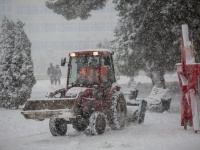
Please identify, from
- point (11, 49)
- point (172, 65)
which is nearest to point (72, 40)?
point (172, 65)

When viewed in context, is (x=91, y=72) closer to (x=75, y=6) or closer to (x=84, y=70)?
(x=84, y=70)

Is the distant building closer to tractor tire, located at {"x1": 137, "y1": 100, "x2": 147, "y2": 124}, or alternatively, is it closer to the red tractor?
tractor tire, located at {"x1": 137, "y1": 100, "x2": 147, "y2": 124}

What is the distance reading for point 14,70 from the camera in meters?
18.8

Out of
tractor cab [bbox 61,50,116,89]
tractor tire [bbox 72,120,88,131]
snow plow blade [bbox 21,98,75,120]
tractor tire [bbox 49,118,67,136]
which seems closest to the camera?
snow plow blade [bbox 21,98,75,120]

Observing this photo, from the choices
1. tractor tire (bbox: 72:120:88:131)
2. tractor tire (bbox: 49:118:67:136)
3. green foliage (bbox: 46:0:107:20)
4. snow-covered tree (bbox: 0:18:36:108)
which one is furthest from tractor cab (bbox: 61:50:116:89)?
green foliage (bbox: 46:0:107:20)

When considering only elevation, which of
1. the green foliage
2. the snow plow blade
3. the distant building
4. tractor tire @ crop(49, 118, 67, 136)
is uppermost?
the distant building

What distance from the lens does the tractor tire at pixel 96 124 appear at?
448 inches

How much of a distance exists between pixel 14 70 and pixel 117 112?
23.9 ft

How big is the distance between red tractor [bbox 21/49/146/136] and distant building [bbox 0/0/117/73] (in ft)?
229

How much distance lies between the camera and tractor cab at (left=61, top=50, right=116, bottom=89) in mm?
12398

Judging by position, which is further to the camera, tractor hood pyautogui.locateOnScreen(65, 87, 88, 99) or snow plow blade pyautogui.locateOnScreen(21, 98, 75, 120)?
tractor hood pyautogui.locateOnScreen(65, 87, 88, 99)

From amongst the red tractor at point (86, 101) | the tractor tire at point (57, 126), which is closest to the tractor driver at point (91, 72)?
the red tractor at point (86, 101)

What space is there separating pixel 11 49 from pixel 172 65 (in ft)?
33.9

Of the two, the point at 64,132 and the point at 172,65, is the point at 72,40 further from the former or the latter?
the point at 64,132
